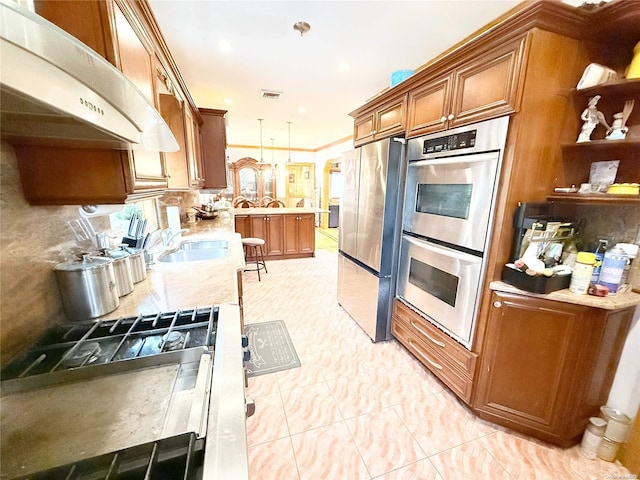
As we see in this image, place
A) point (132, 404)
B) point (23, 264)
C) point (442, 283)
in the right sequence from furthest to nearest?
point (442, 283)
point (23, 264)
point (132, 404)

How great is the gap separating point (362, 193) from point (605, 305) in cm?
170

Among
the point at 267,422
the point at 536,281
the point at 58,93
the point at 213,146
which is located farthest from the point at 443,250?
the point at 213,146

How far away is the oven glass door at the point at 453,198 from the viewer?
4.61 feet

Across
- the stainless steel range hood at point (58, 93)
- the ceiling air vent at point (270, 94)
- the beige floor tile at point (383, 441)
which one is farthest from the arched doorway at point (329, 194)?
the stainless steel range hood at point (58, 93)

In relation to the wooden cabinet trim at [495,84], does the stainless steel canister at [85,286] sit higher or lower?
lower

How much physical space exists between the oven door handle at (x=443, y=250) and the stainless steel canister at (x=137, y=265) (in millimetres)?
1809

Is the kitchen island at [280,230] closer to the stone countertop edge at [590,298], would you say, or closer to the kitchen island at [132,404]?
the kitchen island at [132,404]

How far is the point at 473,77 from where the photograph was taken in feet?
4.77

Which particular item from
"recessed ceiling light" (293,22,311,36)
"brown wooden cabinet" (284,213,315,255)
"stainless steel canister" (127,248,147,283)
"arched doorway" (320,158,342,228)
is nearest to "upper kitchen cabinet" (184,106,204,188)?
"stainless steel canister" (127,248,147,283)

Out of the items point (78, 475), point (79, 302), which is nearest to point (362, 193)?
point (79, 302)

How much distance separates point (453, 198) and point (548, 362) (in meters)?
1.04

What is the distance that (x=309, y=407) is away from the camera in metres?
1.67

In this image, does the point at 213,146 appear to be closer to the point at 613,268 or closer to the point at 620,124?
the point at 620,124

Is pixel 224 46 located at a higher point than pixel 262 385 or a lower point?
higher
